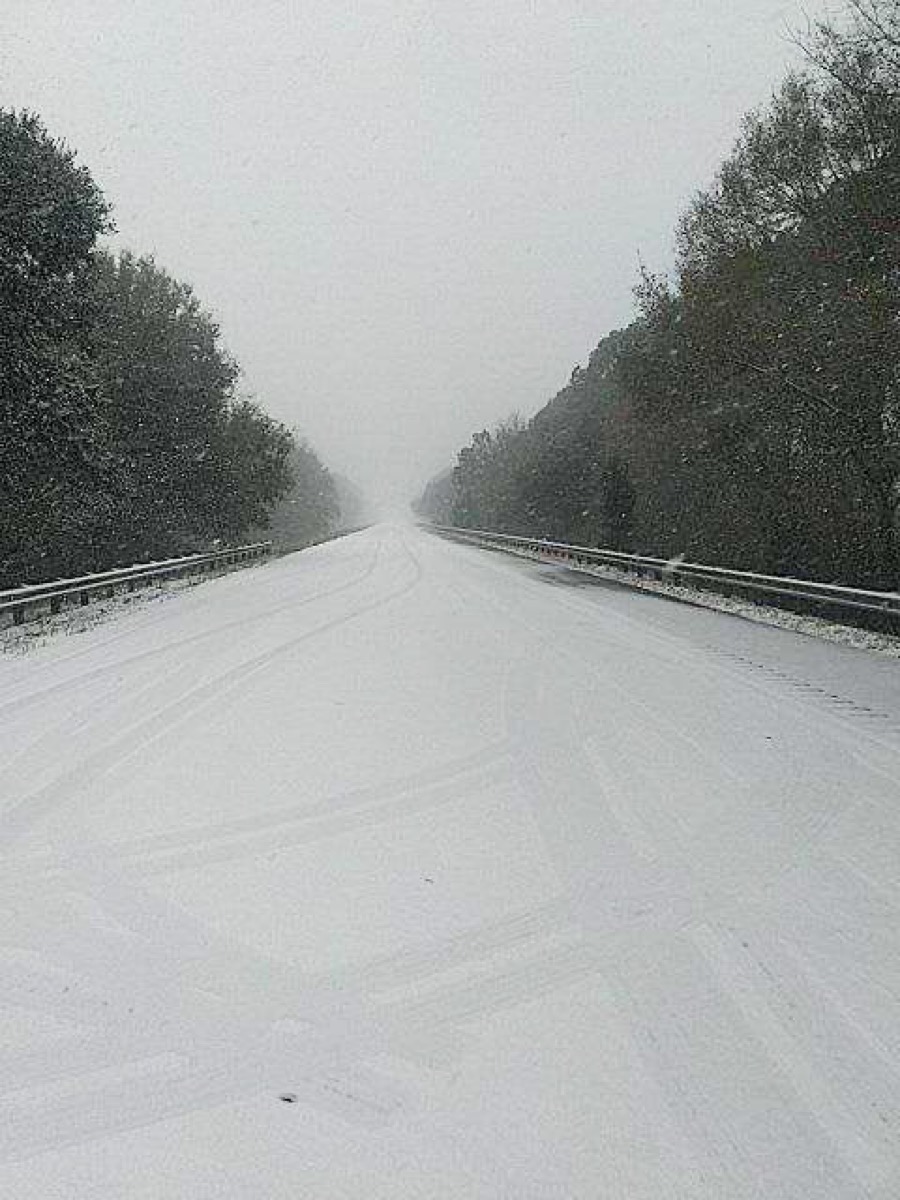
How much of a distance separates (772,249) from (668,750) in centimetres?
2031

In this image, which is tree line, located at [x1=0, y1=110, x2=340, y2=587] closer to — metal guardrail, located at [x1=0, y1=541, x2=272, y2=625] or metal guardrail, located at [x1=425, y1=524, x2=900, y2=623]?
metal guardrail, located at [x1=0, y1=541, x2=272, y2=625]

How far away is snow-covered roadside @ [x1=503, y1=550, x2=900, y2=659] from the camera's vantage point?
13113mm

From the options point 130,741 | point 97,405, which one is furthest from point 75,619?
point 130,741

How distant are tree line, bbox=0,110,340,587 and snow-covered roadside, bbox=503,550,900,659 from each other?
49.0 feet

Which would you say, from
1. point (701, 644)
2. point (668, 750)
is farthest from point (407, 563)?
point (668, 750)

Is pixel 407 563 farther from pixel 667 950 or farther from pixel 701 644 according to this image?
pixel 667 950

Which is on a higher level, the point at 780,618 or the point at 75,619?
the point at 75,619

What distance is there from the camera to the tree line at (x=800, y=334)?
1622cm

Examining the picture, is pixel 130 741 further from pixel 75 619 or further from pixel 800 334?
pixel 800 334

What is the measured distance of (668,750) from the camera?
6461mm

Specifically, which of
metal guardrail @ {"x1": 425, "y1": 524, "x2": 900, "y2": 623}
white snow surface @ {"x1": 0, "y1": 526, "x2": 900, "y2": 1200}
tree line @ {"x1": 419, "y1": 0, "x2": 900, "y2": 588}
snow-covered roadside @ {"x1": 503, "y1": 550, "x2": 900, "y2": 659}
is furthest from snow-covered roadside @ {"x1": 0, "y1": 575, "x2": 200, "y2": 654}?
tree line @ {"x1": 419, "y1": 0, "x2": 900, "y2": 588}

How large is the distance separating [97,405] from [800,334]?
54.9ft

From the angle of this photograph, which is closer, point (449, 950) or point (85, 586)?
point (449, 950)

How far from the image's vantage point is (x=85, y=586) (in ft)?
61.6
